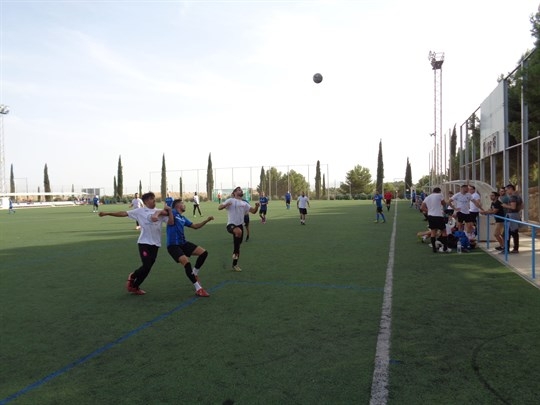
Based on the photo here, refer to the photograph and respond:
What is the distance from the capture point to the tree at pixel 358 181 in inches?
3654

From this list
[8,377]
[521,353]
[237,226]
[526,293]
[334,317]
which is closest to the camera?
[8,377]

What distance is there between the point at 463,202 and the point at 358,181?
81654 mm

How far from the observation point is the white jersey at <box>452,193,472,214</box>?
12.4 metres

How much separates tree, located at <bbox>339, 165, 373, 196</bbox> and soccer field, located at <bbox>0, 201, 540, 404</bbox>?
84141mm

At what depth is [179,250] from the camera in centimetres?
745

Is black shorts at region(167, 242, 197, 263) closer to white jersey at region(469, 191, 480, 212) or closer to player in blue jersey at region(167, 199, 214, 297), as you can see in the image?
player in blue jersey at region(167, 199, 214, 297)

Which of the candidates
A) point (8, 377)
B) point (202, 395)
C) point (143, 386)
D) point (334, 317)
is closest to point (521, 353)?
point (334, 317)

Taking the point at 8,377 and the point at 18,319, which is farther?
the point at 18,319

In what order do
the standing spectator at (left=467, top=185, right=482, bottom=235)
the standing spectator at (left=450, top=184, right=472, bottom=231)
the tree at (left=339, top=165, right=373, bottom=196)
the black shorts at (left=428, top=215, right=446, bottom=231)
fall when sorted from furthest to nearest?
the tree at (left=339, top=165, right=373, bottom=196) < the standing spectator at (left=450, top=184, right=472, bottom=231) < the standing spectator at (left=467, top=185, right=482, bottom=235) < the black shorts at (left=428, top=215, right=446, bottom=231)

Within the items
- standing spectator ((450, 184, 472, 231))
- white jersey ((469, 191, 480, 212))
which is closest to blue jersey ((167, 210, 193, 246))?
standing spectator ((450, 184, 472, 231))

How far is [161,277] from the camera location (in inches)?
348

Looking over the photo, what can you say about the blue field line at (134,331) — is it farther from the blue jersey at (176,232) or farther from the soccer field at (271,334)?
the blue jersey at (176,232)

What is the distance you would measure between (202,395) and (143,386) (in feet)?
2.03

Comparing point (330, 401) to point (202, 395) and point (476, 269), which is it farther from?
point (476, 269)
